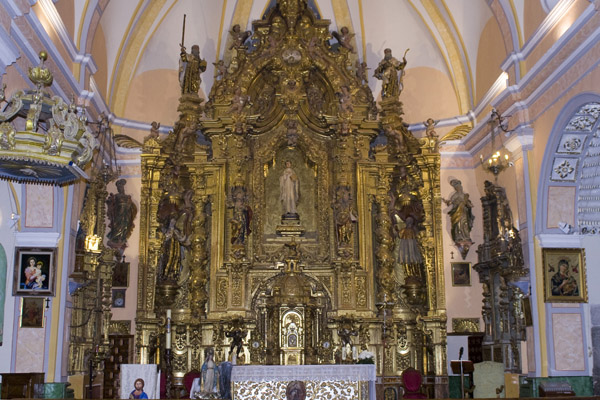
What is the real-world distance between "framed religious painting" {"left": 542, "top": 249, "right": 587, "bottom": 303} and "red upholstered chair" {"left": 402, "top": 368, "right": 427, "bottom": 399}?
3186mm

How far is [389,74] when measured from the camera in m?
17.1

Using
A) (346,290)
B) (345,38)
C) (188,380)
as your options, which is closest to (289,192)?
(346,290)

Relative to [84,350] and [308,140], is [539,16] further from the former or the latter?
[84,350]

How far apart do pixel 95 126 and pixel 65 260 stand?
132 inches

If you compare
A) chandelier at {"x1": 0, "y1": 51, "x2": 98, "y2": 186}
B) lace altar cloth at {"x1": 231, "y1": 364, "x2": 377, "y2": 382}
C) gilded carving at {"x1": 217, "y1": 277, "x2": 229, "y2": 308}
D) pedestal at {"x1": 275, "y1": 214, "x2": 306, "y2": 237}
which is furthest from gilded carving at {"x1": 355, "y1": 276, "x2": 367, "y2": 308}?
chandelier at {"x1": 0, "y1": 51, "x2": 98, "y2": 186}

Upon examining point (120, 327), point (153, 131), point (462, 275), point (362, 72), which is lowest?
point (120, 327)

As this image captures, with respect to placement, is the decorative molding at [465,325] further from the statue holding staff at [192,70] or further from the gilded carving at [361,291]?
the statue holding staff at [192,70]

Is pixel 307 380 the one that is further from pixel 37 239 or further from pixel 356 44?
pixel 356 44

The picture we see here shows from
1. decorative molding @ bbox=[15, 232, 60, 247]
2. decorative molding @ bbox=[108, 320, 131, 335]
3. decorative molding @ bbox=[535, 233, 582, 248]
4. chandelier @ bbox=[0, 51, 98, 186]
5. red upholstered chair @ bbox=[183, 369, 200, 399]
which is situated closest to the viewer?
chandelier @ bbox=[0, 51, 98, 186]

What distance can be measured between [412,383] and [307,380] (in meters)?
4.07

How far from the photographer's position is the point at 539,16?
1366cm

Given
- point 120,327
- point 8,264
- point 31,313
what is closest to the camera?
point 31,313

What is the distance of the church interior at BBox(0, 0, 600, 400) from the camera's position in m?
13.3

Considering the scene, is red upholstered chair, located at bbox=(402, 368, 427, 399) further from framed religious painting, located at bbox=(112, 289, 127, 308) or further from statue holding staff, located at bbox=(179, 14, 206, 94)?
statue holding staff, located at bbox=(179, 14, 206, 94)
